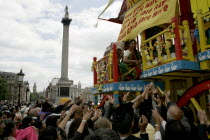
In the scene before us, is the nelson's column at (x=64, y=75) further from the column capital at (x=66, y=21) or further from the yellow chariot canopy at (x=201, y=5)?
the yellow chariot canopy at (x=201, y=5)

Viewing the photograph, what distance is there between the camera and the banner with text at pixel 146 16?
228 inches

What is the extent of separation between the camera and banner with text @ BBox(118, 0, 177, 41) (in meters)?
5.79

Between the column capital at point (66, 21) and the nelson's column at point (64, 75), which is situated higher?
the column capital at point (66, 21)

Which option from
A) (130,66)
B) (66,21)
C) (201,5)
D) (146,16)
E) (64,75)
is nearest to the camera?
(201,5)

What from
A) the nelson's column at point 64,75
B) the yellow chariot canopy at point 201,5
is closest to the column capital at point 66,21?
the nelson's column at point 64,75

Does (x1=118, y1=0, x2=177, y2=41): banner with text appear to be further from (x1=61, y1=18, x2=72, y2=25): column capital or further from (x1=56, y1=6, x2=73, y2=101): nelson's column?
(x1=61, y1=18, x2=72, y2=25): column capital

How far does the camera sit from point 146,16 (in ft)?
21.8

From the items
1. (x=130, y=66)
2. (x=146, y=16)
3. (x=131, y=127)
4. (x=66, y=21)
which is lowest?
(x=131, y=127)

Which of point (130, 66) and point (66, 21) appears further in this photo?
point (66, 21)

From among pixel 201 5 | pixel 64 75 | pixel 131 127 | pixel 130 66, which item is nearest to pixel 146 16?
pixel 201 5

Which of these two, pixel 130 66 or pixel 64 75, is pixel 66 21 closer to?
pixel 64 75

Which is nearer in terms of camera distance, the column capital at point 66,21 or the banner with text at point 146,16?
the banner with text at point 146,16

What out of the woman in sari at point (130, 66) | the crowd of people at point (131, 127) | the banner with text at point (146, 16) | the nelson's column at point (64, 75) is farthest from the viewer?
the nelson's column at point (64, 75)

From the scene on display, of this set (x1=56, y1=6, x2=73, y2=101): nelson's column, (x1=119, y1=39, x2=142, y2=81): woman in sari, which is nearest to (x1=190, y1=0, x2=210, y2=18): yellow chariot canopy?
(x1=119, y1=39, x2=142, y2=81): woman in sari
